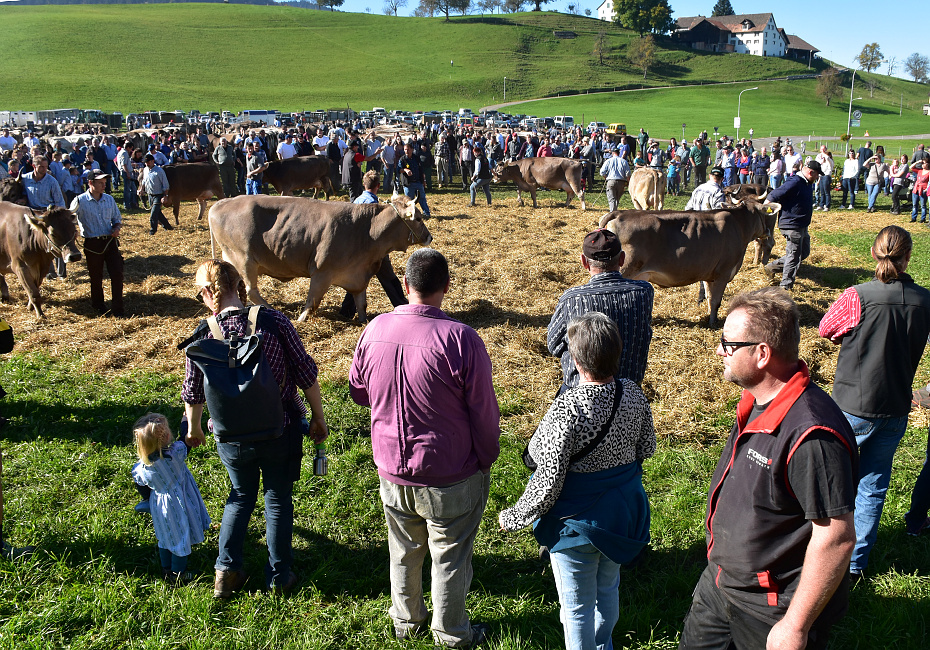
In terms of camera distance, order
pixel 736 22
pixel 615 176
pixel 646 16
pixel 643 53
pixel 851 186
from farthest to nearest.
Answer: pixel 736 22, pixel 646 16, pixel 643 53, pixel 851 186, pixel 615 176

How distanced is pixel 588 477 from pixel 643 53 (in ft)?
352

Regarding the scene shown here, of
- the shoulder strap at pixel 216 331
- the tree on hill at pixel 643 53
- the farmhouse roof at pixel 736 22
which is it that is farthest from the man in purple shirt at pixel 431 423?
the farmhouse roof at pixel 736 22

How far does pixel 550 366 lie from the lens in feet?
24.7

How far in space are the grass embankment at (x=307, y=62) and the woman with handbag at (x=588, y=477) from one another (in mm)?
66840

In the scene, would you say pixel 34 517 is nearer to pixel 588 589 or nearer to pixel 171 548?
pixel 171 548

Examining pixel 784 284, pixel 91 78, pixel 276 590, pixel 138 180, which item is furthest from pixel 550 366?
pixel 91 78

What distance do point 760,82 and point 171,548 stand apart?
101825mm

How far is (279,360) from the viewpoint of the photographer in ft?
12.0

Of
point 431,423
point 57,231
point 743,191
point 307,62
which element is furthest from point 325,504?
point 307,62

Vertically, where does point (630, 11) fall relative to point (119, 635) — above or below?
above

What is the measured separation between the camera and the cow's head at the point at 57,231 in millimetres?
8938

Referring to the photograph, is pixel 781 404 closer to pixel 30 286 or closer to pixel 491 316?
pixel 491 316

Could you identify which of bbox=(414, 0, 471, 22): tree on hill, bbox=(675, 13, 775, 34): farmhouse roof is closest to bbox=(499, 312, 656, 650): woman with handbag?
bbox=(675, 13, 775, 34): farmhouse roof

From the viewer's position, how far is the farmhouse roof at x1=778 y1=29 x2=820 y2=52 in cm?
12546
